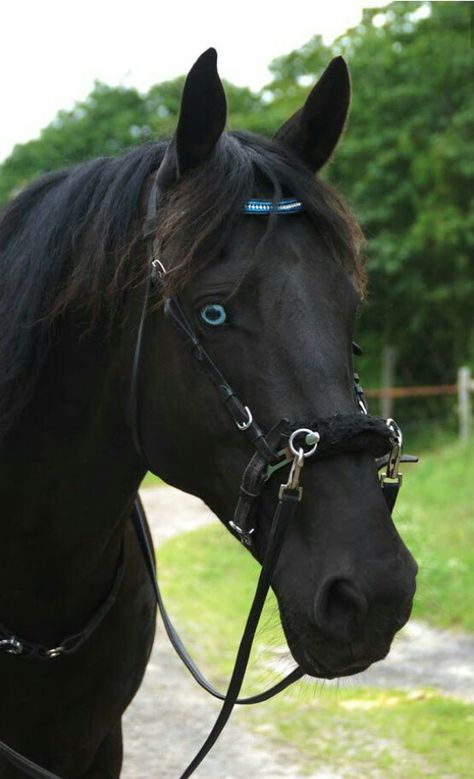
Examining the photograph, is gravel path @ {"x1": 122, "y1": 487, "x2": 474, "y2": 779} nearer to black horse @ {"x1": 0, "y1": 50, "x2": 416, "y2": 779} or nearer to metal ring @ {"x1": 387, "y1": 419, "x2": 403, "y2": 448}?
black horse @ {"x1": 0, "y1": 50, "x2": 416, "y2": 779}

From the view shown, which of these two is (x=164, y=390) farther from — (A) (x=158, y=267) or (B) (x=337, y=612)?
(B) (x=337, y=612)

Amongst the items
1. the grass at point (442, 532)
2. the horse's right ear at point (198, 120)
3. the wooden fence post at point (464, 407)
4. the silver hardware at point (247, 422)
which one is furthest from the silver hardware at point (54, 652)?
the wooden fence post at point (464, 407)

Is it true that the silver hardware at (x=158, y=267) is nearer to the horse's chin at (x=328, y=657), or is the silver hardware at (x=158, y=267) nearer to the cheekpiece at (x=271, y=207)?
the cheekpiece at (x=271, y=207)

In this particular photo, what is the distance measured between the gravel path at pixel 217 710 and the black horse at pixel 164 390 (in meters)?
1.81

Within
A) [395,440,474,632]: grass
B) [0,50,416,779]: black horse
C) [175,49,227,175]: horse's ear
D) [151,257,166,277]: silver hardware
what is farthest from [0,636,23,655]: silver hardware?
[395,440,474,632]: grass

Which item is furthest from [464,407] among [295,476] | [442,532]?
[295,476]

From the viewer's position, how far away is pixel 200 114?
85.1 inches

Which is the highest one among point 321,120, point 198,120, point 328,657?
point 198,120

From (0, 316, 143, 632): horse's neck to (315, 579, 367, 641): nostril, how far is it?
75 centimetres

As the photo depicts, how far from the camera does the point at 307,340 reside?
199 centimetres

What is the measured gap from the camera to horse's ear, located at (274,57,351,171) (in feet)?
7.66

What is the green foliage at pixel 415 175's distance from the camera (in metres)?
20.0

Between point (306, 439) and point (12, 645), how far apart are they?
1119mm

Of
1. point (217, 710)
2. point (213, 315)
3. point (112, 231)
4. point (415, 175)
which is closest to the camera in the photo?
point (213, 315)
